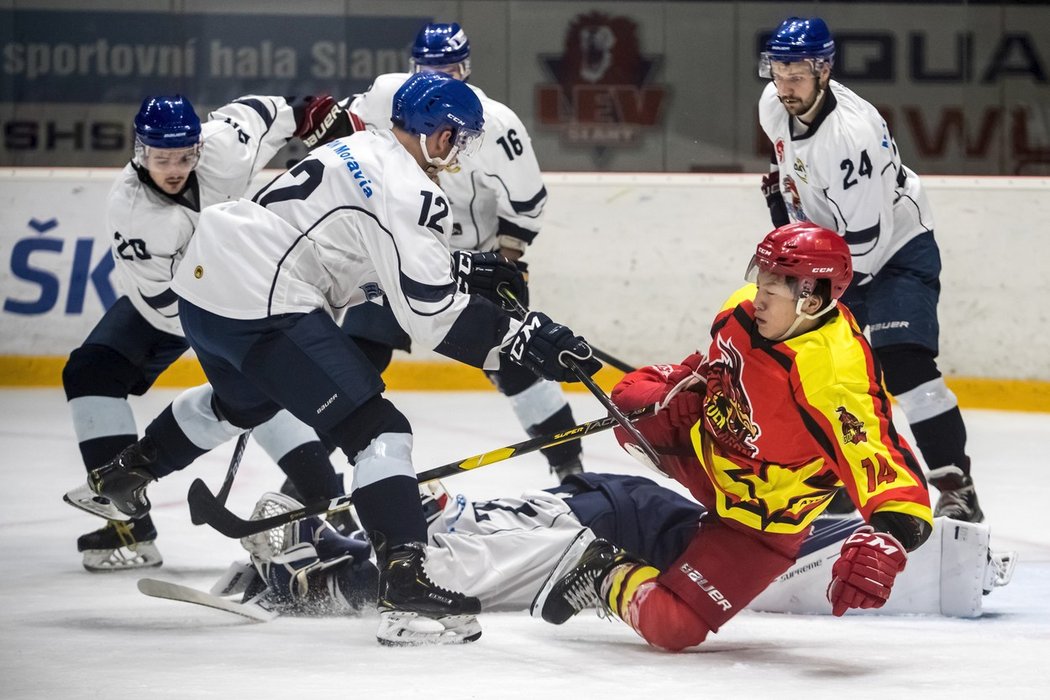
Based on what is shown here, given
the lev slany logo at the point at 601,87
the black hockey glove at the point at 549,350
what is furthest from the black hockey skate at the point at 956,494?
the lev slany logo at the point at 601,87

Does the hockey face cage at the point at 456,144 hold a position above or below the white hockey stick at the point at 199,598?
above

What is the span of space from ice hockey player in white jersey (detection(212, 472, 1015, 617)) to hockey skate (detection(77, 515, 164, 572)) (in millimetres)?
551

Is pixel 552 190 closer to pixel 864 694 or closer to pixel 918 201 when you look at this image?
pixel 918 201

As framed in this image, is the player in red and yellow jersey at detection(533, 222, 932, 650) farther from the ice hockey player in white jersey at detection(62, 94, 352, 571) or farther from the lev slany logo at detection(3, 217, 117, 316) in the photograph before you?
the lev slany logo at detection(3, 217, 117, 316)

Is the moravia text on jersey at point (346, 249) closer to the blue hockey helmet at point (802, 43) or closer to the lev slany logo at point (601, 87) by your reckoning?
the blue hockey helmet at point (802, 43)

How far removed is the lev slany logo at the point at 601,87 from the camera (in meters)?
8.79

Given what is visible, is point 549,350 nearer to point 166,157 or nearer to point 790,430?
point 790,430

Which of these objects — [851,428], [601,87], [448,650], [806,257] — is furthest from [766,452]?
[601,87]

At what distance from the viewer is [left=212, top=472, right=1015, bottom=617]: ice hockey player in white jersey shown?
3.09 m

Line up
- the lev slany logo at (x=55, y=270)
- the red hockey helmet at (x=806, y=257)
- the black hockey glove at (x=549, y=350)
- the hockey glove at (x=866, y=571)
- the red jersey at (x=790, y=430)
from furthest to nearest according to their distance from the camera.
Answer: the lev slany logo at (x=55, y=270) < the black hockey glove at (x=549, y=350) < the red hockey helmet at (x=806, y=257) < the red jersey at (x=790, y=430) < the hockey glove at (x=866, y=571)

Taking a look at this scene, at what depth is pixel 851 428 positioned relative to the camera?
2.65 metres

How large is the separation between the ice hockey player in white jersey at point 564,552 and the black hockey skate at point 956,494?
0.63 meters

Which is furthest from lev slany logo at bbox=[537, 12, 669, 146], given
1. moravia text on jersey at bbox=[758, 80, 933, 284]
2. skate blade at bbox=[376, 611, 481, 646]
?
skate blade at bbox=[376, 611, 481, 646]

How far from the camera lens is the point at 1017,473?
4.76 meters
